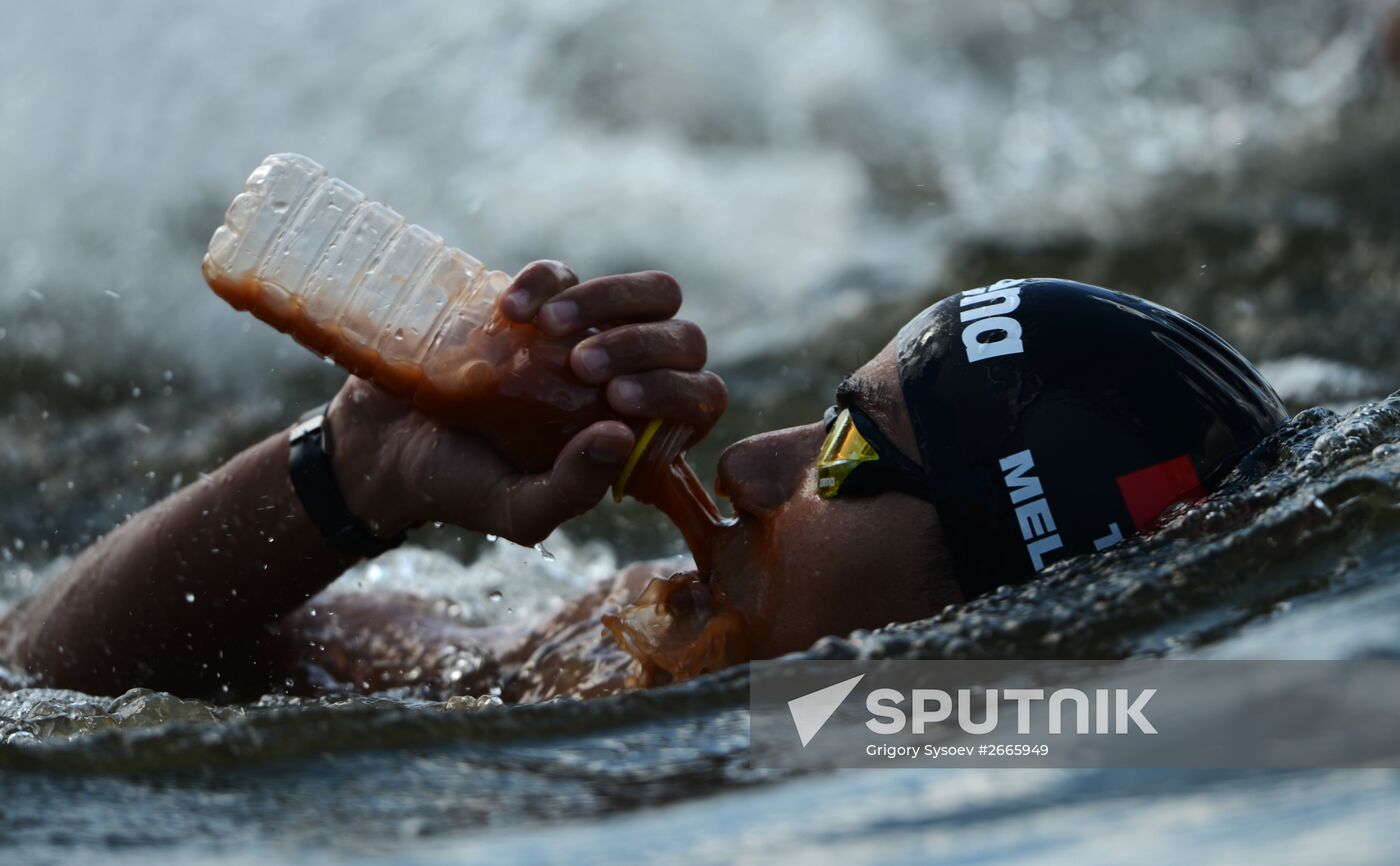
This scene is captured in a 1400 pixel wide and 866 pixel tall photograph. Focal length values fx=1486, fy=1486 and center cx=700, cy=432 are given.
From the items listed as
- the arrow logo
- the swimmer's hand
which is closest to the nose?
the swimmer's hand

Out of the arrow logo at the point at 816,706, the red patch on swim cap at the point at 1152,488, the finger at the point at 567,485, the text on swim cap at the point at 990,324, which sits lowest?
the arrow logo at the point at 816,706

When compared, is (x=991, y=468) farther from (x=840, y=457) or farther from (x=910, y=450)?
(x=840, y=457)

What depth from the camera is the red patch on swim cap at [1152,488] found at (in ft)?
9.13

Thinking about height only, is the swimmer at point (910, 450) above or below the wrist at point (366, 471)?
below

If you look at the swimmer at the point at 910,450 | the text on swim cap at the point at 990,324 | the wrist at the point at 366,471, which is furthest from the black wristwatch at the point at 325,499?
the text on swim cap at the point at 990,324

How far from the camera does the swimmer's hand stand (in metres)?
2.69

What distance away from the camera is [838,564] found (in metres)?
2.81

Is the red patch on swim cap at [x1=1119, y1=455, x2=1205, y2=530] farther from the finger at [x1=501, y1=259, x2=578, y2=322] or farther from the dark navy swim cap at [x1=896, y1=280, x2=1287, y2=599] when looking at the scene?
the finger at [x1=501, y1=259, x2=578, y2=322]

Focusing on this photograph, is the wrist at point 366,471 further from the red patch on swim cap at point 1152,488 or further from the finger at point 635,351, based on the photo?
the red patch on swim cap at point 1152,488

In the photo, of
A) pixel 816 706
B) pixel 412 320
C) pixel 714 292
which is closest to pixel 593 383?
pixel 412 320

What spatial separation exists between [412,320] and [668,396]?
1.77ft

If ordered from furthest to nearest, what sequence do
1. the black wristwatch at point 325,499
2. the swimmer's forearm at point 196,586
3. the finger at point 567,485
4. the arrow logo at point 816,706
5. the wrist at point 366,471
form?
the swimmer's forearm at point 196,586, the black wristwatch at point 325,499, the wrist at point 366,471, the finger at point 567,485, the arrow logo at point 816,706

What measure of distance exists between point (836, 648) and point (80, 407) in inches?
205

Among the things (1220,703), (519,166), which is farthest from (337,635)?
(519,166)
